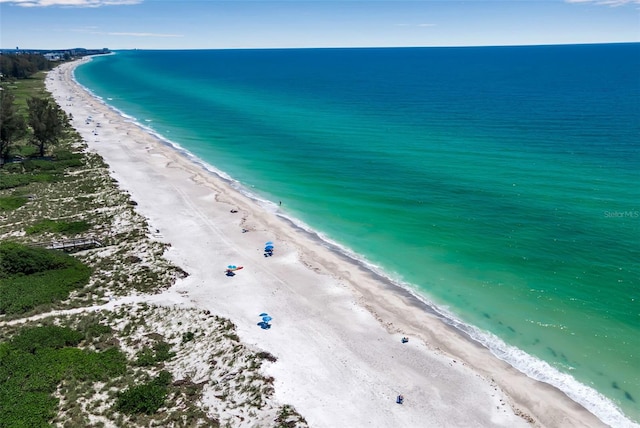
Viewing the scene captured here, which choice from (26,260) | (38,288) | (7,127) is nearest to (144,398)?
(38,288)

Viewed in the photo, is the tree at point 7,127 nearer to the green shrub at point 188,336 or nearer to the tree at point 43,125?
the tree at point 43,125

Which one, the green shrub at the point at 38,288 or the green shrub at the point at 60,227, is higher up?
the green shrub at the point at 60,227

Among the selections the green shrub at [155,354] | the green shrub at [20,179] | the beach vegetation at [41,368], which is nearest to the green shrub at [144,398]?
the green shrub at [155,354]

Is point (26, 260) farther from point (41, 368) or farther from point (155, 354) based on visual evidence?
point (155, 354)

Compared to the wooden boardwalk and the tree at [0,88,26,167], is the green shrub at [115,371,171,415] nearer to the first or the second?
the wooden boardwalk

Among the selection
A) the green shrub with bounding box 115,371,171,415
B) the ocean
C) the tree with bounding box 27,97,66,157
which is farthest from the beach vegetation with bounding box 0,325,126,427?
the tree with bounding box 27,97,66,157

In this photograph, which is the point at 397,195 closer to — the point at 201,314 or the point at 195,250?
the point at 195,250

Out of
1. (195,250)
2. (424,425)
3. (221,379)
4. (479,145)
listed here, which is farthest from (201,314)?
(479,145)
